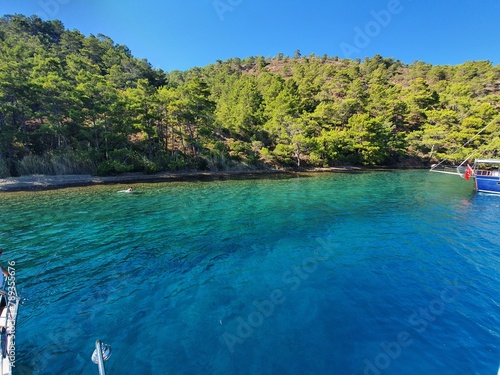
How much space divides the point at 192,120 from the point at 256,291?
28.1m

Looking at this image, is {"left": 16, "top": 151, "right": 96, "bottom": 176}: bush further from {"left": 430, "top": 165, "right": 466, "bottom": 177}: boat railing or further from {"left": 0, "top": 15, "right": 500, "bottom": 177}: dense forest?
{"left": 430, "top": 165, "right": 466, "bottom": 177}: boat railing

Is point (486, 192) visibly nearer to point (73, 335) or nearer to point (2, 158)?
point (73, 335)

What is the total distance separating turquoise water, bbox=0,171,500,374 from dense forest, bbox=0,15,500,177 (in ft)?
52.6

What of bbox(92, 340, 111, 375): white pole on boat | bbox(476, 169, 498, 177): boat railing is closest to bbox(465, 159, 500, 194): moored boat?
bbox(476, 169, 498, 177): boat railing

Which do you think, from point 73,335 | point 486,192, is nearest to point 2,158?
point 73,335

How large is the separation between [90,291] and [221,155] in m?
28.3

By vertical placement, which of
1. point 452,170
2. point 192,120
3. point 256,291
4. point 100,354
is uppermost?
point 192,120

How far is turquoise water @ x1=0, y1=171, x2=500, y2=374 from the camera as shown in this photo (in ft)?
15.4

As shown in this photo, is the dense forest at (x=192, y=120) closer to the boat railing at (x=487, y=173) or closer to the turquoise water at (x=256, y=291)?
the boat railing at (x=487, y=173)

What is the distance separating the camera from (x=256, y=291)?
22.6ft

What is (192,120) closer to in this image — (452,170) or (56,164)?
(56,164)

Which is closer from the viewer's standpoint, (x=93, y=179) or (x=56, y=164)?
(x=56, y=164)

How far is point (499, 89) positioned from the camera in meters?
63.8

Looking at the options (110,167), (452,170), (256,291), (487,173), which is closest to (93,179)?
(110,167)
